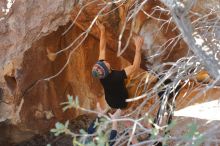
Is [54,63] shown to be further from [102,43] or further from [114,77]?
[114,77]

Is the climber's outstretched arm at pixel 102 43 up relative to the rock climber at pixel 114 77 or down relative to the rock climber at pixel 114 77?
up

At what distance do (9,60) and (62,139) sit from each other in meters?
1.82

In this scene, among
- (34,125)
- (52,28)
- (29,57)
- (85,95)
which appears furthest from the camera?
(85,95)

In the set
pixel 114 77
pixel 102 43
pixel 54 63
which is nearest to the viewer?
pixel 114 77

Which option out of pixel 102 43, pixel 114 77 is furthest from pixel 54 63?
pixel 114 77

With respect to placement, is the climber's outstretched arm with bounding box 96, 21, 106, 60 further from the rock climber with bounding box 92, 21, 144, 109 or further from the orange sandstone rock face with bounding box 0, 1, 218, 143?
the orange sandstone rock face with bounding box 0, 1, 218, 143

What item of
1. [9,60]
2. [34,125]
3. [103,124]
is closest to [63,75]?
[34,125]

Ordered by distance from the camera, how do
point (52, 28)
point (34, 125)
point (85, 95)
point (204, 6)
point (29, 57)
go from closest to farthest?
point (204, 6) < point (52, 28) < point (29, 57) < point (34, 125) < point (85, 95)

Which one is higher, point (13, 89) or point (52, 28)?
point (52, 28)

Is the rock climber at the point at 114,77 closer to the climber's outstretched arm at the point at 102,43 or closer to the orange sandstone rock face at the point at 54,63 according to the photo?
the climber's outstretched arm at the point at 102,43

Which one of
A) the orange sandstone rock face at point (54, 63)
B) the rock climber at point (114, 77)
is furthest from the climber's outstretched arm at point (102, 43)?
the orange sandstone rock face at point (54, 63)

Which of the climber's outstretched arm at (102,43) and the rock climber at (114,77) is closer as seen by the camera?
the rock climber at (114,77)

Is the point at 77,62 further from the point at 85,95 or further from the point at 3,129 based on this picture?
the point at 3,129

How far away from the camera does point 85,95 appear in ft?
17.3
